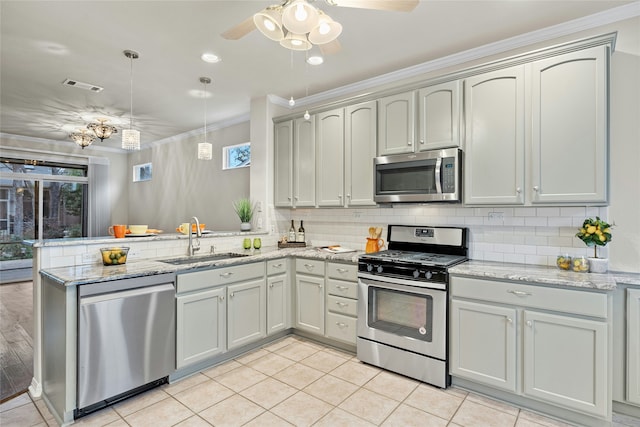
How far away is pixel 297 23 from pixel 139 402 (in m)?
2.69

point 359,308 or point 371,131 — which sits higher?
point 371,131

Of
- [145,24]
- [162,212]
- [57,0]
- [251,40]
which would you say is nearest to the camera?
[57,0]

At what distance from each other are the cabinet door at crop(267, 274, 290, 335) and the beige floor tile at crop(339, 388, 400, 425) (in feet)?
3.89

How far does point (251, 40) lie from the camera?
9.64ft

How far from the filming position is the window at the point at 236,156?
5340 mm

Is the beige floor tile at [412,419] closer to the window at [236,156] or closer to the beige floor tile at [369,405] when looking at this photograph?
the beige floor tile at [369,405]

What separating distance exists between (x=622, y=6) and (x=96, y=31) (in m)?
3.99

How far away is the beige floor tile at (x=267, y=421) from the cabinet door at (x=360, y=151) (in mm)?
2048

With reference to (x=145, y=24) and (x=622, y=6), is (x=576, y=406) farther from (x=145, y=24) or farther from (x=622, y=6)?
(x=145, y=24)

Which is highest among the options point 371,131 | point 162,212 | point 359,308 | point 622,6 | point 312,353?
point 622,6

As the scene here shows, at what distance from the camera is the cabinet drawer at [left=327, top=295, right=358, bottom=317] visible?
318 centimetres

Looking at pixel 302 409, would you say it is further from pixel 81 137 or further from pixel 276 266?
pixel 81 137

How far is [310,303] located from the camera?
3.49m

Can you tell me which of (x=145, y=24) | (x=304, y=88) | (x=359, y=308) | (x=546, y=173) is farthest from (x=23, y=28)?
(x=546, y=173)
